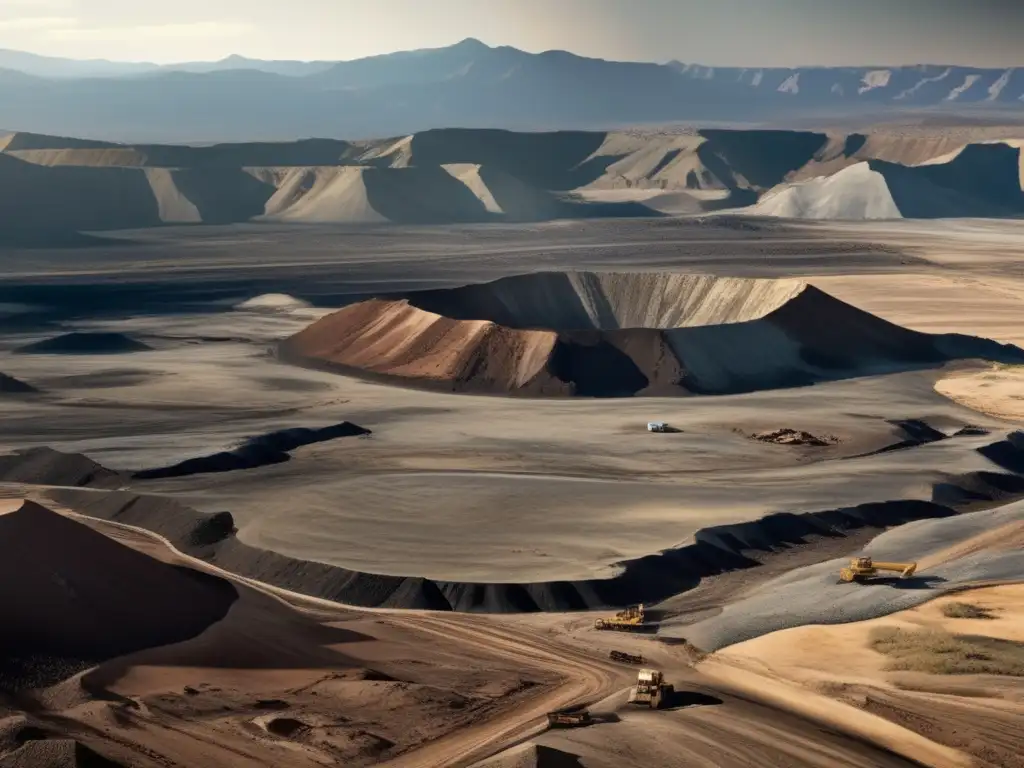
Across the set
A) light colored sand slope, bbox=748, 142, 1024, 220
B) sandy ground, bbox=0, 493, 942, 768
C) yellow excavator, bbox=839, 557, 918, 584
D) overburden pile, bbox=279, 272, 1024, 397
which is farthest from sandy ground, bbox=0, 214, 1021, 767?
light colored sand slope, bbox=748, 142, 1024, 220

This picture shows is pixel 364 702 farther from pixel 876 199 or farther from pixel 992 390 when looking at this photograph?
pixel 876 199

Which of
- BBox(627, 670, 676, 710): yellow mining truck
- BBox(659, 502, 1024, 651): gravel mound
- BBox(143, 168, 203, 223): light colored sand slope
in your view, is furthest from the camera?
BBox(143, 168, 203, 223): light colored sand slope

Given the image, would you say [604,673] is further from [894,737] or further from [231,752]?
[231,752]

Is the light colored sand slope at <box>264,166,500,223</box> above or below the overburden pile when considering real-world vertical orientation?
above

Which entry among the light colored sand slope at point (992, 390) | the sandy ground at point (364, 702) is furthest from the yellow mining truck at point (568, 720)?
the light colored sand slope at point (992, 390)

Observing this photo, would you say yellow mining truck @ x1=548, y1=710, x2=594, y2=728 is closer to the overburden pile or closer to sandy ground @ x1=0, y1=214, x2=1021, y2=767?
sandy ground @ x1=0, y1=214, x2=1021, y2=767

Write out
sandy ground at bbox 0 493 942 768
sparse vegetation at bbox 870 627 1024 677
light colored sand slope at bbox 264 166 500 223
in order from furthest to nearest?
1. light colored sand slope at bbox 264 166 500 223
2. sparse vegetation at bbox 870 627 1024 677
3. sandy ground at bbox 0 493 942 768

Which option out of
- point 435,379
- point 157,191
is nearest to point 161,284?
point 435,379
